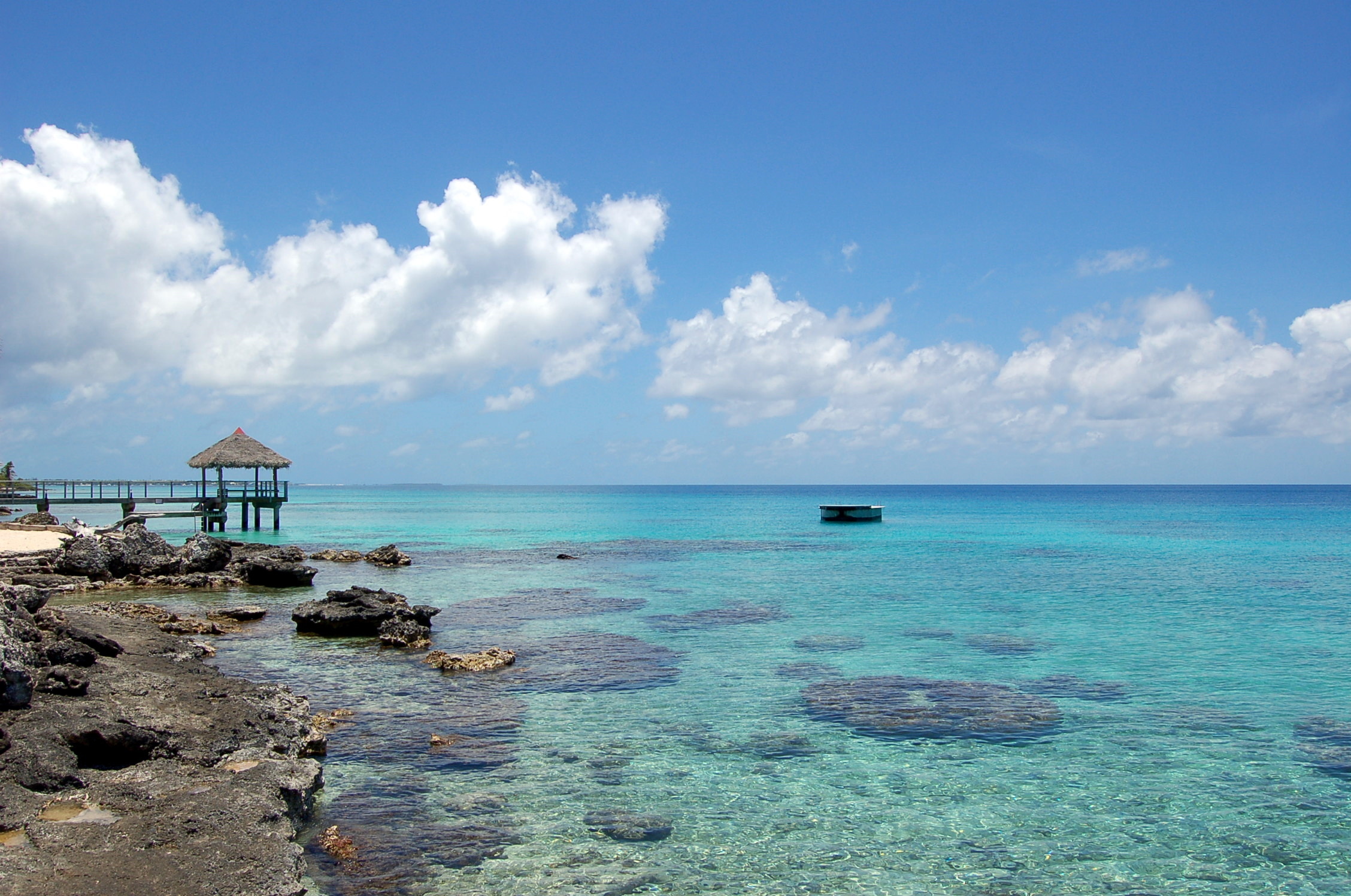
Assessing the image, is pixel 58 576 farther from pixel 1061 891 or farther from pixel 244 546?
pixel 1061 891

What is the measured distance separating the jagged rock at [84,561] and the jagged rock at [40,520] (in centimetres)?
1553

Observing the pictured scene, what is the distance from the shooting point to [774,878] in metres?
7.12

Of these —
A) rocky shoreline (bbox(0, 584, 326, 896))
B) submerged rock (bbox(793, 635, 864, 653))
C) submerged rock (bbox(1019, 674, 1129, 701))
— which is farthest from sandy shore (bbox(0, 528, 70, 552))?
submerged rock (bbox(1019, 674, 1129, 701))

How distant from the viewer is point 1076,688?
13.6 meters

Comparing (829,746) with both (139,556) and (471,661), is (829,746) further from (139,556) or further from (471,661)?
(139,556)

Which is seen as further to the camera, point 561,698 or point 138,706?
point 561,698

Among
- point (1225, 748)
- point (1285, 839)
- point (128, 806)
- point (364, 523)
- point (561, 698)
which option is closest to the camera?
point (128, 806)

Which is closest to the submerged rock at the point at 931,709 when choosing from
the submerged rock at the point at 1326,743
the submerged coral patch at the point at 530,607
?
the submerged rock at the point at 1326,743

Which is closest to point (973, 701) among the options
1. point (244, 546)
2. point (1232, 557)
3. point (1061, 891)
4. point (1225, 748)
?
point (1225, 748)

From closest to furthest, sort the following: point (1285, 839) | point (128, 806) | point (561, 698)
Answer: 1. point (128, 806)
2. point (1285, 839)
3. point (561, 698)

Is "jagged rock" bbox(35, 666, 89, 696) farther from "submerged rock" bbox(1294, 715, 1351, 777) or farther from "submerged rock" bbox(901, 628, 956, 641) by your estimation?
"submerged rock" bbox(901, 628, 956, 641)

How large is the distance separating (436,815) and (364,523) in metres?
61.2

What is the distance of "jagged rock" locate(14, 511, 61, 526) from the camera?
37.4 m

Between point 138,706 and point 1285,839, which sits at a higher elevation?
point 138,706
